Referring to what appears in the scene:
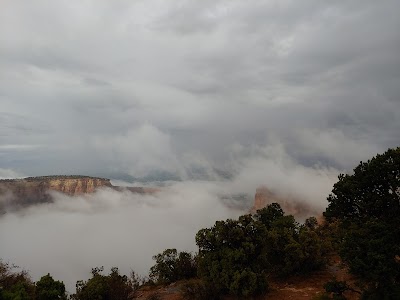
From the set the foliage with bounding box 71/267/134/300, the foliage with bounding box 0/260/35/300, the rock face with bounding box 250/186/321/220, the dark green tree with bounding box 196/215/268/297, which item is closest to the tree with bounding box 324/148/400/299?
the dark green tree with bounding box 196/215/268/297

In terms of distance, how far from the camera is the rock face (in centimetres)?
15312

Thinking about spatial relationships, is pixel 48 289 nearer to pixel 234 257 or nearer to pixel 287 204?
pixel 234 257

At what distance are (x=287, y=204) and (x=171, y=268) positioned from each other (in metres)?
140

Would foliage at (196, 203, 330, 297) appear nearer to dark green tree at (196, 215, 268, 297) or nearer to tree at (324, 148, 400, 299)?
dark green tree at (196, 215, 268, 297)

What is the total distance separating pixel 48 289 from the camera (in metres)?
30.8

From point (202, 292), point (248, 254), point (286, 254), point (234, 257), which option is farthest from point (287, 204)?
point (202, 292)

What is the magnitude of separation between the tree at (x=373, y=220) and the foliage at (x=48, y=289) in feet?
81.9

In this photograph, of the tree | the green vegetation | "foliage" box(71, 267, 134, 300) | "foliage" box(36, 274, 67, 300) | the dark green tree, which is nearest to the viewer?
the tree

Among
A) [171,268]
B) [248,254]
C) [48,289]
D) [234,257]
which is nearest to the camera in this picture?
[234,257]

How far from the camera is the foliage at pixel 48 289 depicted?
1191 inches

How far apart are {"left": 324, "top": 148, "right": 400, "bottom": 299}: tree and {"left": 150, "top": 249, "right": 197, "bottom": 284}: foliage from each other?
21.5 meters

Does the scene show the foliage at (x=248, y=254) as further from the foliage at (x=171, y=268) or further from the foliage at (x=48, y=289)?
the foliage at (x=48, y=289)

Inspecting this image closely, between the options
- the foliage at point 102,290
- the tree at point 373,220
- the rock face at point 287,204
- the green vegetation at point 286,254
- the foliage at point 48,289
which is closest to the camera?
the tree at point 373,220

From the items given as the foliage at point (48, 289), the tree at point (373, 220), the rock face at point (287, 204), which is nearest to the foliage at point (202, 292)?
the tree at point (373, 220)
